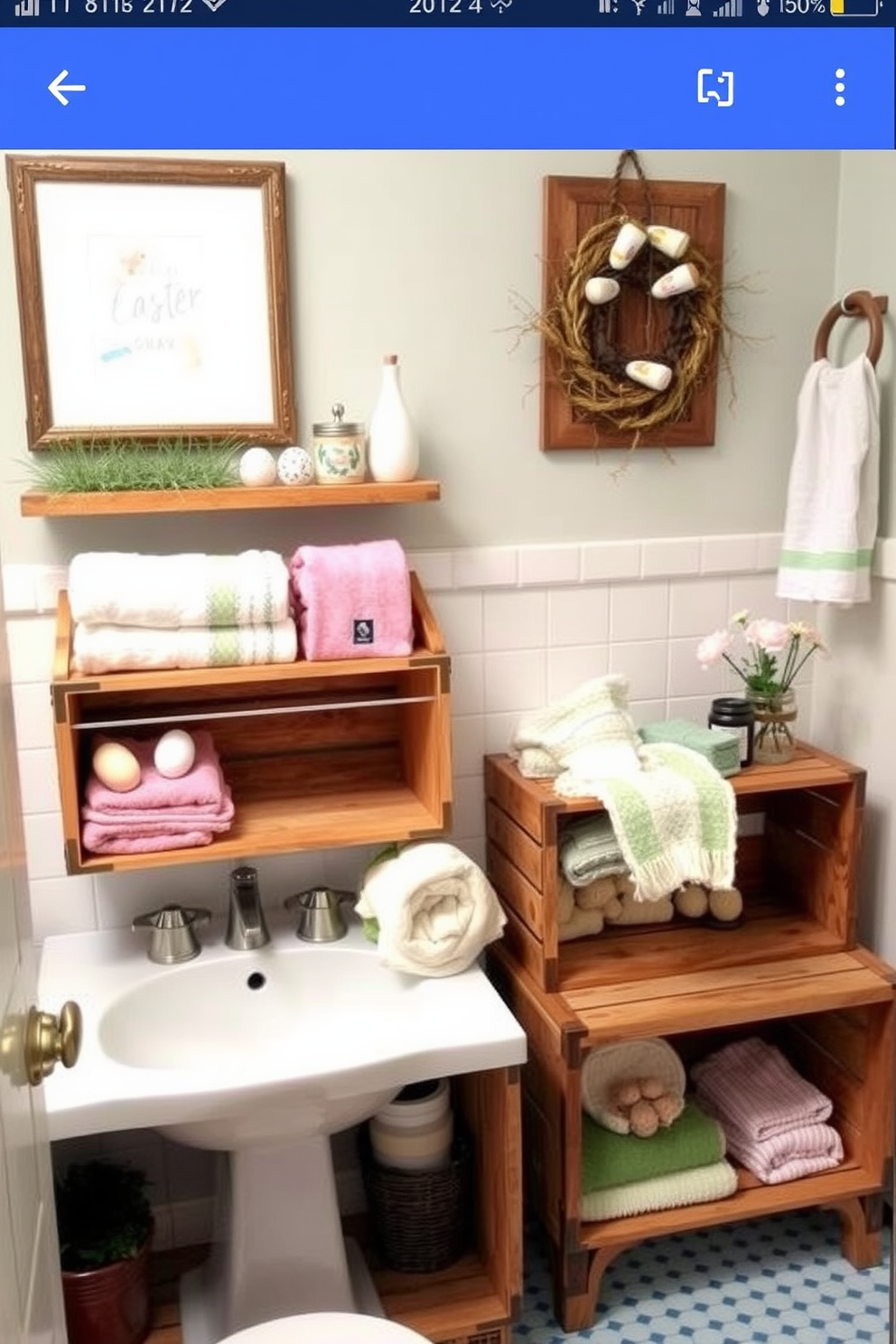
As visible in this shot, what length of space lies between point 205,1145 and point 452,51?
1.34 meters

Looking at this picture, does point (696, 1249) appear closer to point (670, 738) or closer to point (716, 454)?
point (670, 738)

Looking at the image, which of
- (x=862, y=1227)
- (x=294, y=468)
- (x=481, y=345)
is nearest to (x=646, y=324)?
(x=481, y=345)

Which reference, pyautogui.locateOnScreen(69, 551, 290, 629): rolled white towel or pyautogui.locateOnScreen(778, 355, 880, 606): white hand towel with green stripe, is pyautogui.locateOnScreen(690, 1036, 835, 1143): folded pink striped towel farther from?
pyautogui.locateOnScreen(69, 551, 290, 629): rolled white towel

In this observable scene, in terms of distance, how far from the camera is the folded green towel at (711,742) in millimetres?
1890

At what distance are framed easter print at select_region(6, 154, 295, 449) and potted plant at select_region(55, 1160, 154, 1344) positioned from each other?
3.66 feet

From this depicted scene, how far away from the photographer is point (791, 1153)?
6.42 feet

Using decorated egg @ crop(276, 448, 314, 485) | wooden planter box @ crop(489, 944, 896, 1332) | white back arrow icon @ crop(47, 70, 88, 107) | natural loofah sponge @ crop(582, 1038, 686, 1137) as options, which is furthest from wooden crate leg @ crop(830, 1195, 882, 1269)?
white back arrow icon @ crop(47, 70, 88, 107)

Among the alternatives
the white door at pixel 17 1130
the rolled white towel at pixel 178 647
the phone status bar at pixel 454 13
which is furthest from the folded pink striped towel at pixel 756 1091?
the phone status bar at pixel 454 13

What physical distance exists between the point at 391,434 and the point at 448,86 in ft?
2.29

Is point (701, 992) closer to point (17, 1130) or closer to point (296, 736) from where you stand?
point (296, 736)

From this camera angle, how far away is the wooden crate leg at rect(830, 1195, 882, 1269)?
1955 mm

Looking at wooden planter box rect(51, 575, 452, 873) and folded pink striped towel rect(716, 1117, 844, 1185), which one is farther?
folded pink striped towel rect(716, 1117, 844, 1185)

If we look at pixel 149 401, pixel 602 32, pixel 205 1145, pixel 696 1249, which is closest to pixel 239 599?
pixel 149 401

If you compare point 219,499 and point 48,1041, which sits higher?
point 219,499
